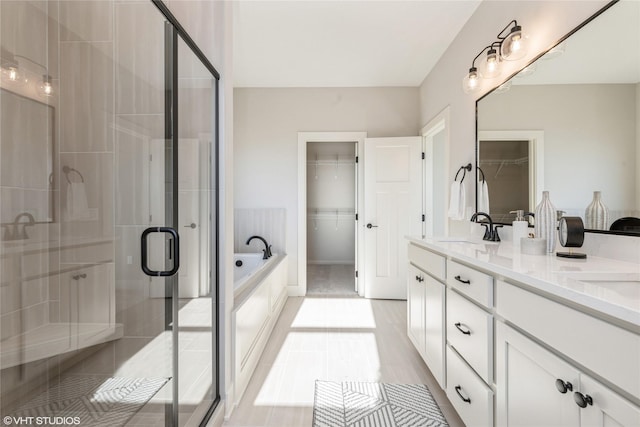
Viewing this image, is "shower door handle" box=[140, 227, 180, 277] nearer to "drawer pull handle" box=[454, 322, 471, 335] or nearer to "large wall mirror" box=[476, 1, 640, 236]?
"drawer pull handle" box=[454, 322, 471, 335]

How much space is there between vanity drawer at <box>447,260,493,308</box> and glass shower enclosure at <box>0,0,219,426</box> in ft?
3.99

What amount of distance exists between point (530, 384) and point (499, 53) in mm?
1979

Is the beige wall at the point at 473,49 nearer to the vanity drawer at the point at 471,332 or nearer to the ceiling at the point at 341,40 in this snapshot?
the ceiling at the point at 341,40

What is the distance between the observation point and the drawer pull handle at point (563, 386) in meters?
0.78

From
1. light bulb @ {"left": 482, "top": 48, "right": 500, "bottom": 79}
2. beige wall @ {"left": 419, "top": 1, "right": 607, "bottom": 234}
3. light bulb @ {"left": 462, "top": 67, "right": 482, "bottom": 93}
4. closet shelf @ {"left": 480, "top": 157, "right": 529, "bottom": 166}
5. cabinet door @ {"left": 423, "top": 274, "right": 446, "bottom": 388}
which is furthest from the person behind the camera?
light bulb @ {"left": 462, "top": 67, "right": 482, "bottom": 93}

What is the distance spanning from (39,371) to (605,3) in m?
2.43

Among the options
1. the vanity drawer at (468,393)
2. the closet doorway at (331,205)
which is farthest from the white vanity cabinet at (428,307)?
the closet doorway at (331,205)

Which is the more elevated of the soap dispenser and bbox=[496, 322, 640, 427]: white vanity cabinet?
the soap dispenser

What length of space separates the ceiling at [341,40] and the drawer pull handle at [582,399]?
2587 millimetres

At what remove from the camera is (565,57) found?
1487 millimetres

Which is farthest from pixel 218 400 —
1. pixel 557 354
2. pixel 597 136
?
pixel 597 136

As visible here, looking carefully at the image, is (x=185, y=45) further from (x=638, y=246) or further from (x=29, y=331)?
(x=638, y=246)

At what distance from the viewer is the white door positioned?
3.71 meters

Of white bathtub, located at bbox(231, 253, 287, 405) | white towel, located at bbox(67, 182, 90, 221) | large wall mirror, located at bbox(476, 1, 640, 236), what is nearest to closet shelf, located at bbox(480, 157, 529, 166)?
large wall mirror, located at bbox(476, 1, 640, 236)
